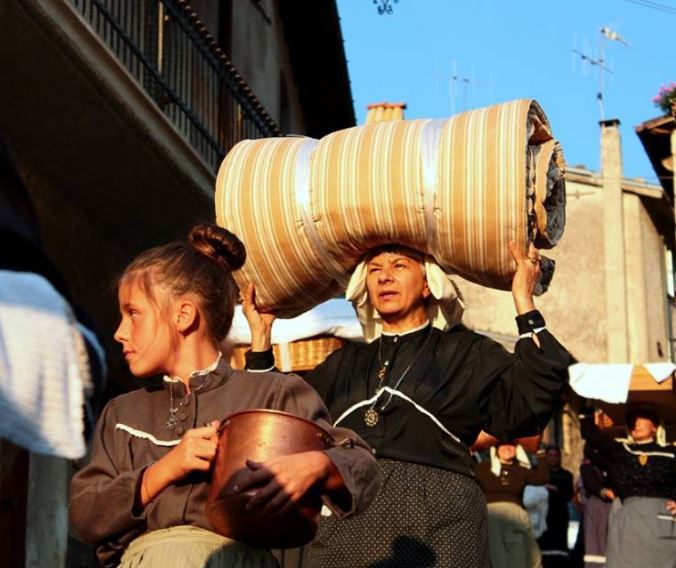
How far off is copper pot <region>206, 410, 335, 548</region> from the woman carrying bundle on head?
4.82 ft

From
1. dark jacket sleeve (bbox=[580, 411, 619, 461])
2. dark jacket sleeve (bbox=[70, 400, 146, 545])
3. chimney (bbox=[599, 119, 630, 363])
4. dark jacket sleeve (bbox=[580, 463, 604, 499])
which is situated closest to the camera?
dark jacket sleeve (bbox=[70, 400, 146, 545])

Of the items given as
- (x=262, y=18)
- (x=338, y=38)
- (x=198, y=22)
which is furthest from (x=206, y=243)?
(x=338, y=38)

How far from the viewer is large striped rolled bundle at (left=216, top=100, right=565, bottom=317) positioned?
5234 millimetres

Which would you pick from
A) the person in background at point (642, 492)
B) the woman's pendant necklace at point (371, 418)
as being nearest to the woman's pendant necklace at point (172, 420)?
the woman's pendant necklace at point (371, 418)

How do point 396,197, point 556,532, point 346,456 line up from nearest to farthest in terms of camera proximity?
point 346,456 → point 396,197 → point 556,532

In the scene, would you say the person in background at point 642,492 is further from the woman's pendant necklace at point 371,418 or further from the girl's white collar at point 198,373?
the girl's white collar at point 198,373

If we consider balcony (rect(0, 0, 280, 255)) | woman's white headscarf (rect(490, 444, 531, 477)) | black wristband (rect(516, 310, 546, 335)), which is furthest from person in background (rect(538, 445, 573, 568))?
black wristband (rect(516, 310, 546, 335))

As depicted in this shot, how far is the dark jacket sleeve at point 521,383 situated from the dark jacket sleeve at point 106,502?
1529 mm

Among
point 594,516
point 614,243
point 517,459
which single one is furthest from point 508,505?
point 614,243

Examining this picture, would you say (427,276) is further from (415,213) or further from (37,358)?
(37,358)

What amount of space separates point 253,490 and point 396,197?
2108 millimetres

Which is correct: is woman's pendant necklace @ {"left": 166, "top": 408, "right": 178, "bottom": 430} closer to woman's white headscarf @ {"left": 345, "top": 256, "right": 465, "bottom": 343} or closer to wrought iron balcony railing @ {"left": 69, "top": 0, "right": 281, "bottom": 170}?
woman's white headscarf @ {"left": 345, "top": 256, "right": 465, "bottom": 343}

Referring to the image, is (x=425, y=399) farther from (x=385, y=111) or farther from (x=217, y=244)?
(x=385, y=111)

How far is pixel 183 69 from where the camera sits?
42.6 feet
